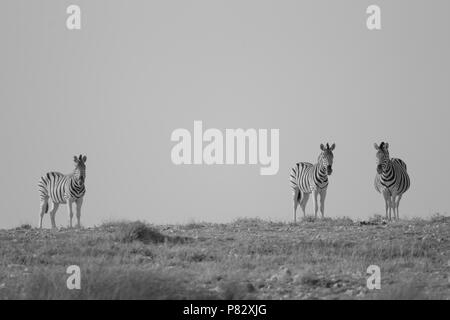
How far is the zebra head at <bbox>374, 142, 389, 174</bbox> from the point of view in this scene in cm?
3284

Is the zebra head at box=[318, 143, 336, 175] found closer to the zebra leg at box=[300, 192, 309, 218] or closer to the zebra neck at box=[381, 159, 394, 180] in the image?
the zebra neck at box=[381, 159, 394, 180]

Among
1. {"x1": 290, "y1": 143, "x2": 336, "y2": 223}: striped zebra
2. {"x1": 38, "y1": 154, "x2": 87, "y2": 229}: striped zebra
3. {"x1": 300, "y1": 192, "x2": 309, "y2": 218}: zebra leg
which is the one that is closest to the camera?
{"x1": 38, "y1": 154, "x2": 87, "y2": 229}: striped zebra

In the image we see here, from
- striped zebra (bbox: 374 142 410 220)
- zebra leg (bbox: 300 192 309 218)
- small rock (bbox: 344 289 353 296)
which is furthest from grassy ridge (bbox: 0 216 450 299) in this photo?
zebra leg (bbox: 300 192 309 218)

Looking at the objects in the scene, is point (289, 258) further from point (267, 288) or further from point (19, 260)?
point (19, 260)

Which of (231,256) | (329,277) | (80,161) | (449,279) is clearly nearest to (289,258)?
(231,256)

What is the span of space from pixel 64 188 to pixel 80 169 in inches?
46.8

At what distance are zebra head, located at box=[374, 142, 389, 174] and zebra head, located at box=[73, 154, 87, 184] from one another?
10668mm

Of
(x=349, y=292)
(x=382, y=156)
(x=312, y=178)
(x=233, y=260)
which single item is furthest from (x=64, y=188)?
(x=349, y=292)

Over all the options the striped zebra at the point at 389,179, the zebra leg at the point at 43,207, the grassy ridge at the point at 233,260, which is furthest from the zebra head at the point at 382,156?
the zebra leg at the point at 43,207

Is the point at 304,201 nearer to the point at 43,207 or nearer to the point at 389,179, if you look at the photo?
the point at 389,179

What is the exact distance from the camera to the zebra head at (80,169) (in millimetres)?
32375

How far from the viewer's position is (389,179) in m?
32.8

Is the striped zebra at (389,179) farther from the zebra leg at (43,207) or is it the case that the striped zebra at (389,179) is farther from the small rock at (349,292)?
the small rock at (349,292)
